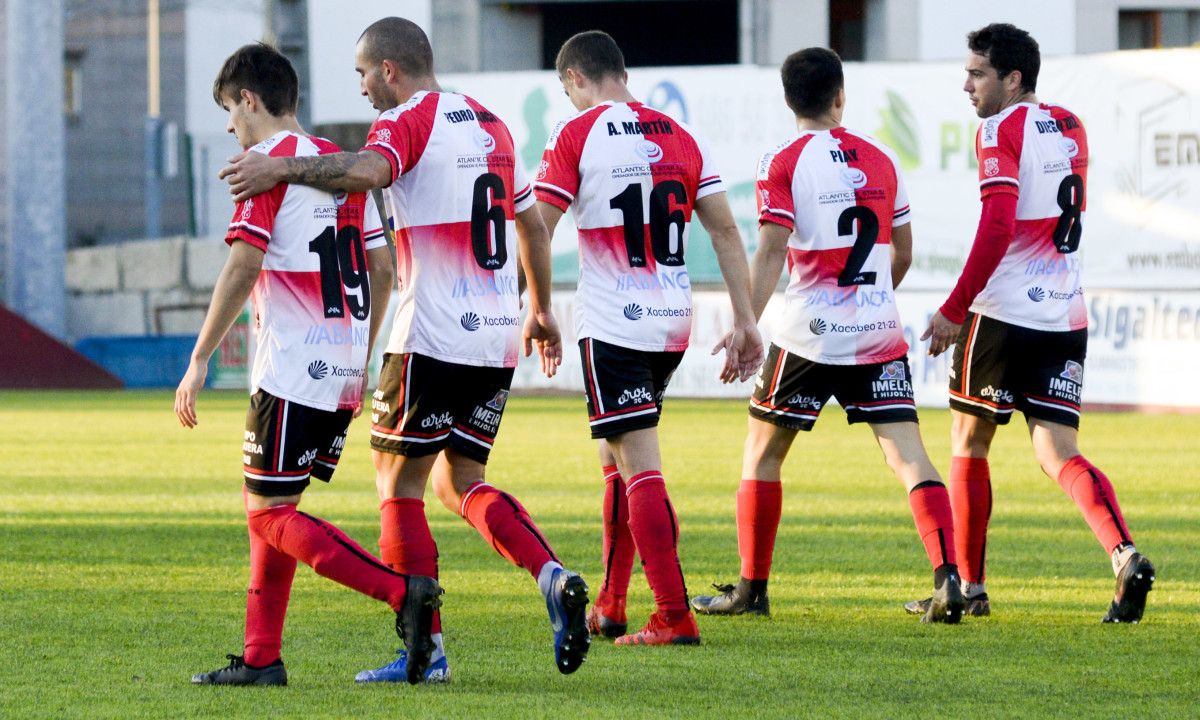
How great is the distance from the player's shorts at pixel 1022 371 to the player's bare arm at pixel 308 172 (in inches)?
99.2

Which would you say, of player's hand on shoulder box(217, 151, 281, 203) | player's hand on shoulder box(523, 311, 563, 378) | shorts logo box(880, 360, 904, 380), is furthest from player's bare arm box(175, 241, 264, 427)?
shorts logo box(880, 360, 904, 380)

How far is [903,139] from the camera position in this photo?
24.7 metres

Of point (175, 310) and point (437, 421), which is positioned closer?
point (437, 421)

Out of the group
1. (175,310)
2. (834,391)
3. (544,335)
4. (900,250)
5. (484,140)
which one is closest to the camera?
(484,140)

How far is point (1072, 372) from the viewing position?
22.2 ft

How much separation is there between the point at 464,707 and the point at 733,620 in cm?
186

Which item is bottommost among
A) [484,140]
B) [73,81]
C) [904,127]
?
[484,140]

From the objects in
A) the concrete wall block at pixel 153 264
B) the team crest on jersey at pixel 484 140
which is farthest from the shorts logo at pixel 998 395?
the concrete wall block at pixel 153 264

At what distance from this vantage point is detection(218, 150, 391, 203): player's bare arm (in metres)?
5.10

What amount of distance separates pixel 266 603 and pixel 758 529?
214 cm

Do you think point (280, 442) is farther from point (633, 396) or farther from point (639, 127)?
point (639, 127)

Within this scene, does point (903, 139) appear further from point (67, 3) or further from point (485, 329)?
point (67, 3)

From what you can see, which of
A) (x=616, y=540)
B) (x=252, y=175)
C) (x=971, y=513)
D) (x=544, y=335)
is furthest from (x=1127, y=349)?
(x=252, y=175)

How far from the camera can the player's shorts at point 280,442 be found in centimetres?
518
